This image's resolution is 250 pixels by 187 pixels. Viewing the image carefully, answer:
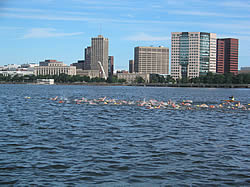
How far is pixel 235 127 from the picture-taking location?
36.2m

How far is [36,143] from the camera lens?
82.0ft

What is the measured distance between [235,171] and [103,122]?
20.1 m

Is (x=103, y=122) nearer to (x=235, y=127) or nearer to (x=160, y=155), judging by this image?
(x=235, y=127)

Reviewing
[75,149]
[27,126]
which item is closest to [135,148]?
[75,149]

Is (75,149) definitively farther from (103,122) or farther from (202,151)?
(103,122)

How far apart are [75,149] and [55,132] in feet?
23.8

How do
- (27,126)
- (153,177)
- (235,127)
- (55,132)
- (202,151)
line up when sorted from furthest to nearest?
(235,127), (27,126), (55,132), (202,151), (153,177)

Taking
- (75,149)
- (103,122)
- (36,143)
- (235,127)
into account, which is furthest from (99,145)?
(235,127)

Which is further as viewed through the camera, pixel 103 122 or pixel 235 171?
pixel 103 122

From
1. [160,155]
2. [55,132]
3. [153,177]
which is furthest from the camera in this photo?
[55,132]

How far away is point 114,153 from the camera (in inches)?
886

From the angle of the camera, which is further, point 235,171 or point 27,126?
point 27,126

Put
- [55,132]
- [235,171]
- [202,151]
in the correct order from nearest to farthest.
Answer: [235,171]
[202,151]
[55,132]

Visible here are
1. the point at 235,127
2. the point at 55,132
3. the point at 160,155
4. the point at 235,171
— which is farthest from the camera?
the point at 235,127
